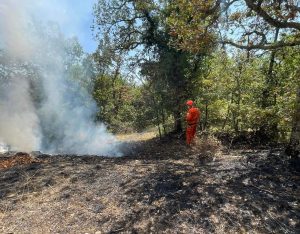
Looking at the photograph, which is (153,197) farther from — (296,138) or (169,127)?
(169,127)

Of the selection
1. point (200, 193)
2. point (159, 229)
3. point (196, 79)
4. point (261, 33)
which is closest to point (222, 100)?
point (196, 79)

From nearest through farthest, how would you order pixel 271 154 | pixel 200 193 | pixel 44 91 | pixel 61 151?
pixel 200 193 → pixel 271 154 → pixel 61 151 → pixel 44 91

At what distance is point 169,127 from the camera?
57.4 ft

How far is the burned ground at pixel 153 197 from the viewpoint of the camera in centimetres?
521

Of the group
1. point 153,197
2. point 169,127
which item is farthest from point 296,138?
point 169,127

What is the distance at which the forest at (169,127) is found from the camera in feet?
18.6

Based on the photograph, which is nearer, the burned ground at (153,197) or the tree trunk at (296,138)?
the burned ground at (153,197)

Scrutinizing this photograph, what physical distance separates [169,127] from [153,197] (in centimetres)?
1147

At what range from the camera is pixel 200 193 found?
6.14m

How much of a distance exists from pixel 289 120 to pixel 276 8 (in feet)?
10.8

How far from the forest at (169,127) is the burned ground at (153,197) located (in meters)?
0.03

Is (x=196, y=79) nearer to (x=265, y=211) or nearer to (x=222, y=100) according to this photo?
(x=222, y=100)

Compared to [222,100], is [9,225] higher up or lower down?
lower down

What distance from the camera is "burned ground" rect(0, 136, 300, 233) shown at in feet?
17.1
